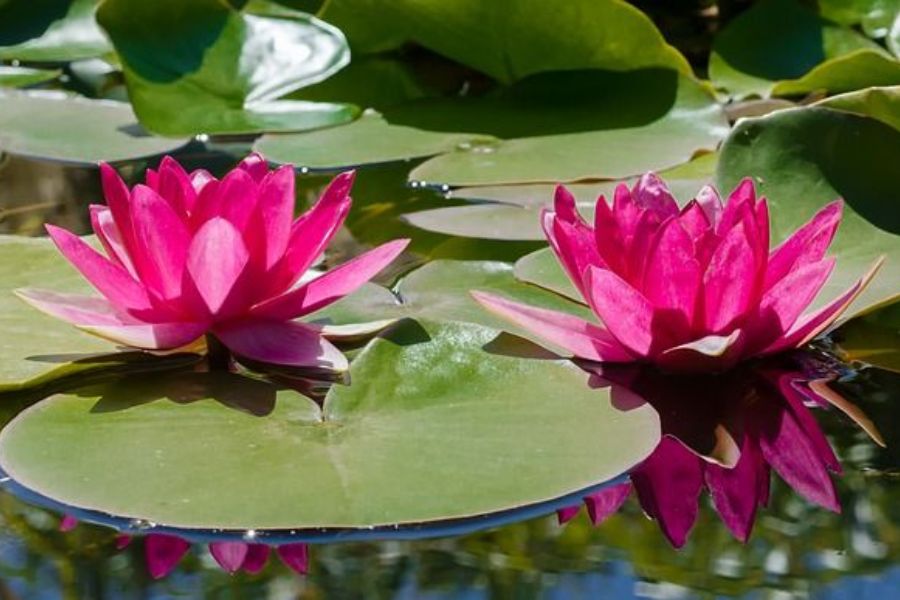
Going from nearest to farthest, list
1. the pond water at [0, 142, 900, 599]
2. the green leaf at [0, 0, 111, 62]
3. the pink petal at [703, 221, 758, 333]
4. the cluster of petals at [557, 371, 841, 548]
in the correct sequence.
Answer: the pond water at [0, 142, 900, 599], the cluster of petals at [557, 371, 841, 548], the pink petal at [703, 221, 758, 333], the green leaf at [0, 0, 111, 62]

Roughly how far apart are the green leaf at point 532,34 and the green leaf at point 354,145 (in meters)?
0.18

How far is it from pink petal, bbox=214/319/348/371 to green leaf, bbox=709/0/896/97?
1.13 meters

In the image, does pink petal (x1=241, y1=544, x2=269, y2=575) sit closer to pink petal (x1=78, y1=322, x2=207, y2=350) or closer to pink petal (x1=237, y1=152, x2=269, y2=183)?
pink petal (x1=78, y1=322, x2=207, y2=350)

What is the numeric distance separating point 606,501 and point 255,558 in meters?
0.25

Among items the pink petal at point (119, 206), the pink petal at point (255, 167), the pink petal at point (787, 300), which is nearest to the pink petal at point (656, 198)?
the pink petal at point (787, 300)

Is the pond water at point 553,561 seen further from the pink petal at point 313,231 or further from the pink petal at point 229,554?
the pink petal at point 313,231

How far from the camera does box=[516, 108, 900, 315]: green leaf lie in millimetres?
1528

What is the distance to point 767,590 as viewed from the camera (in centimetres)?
98

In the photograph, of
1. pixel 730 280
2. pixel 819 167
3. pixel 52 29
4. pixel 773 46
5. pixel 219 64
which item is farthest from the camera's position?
pixel 52 29

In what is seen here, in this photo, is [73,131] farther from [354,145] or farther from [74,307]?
[74,307]

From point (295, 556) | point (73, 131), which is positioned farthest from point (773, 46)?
point (295, 556)

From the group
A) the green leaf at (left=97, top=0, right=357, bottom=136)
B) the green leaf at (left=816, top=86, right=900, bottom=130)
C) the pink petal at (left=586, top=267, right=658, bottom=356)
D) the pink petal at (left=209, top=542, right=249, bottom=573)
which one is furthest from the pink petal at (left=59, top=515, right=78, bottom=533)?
the green leaf at (left=97, top=0, right=357, bottom=136)

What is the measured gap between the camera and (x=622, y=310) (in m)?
1.27

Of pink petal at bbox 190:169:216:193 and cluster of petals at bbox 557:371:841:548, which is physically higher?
pink petal at bbox 190:169:216:193
